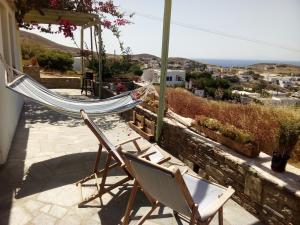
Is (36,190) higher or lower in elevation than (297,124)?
lower

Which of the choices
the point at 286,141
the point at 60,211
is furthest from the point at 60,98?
the point at 286,141

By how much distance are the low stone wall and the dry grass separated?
31cm

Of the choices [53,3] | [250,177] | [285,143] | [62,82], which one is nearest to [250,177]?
[250,177]

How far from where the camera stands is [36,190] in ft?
10.3

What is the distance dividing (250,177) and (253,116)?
4.96 feet

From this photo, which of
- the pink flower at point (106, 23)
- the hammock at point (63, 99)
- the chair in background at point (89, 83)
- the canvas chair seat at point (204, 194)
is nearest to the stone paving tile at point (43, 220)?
the canvas chair seat at point (204, 194)

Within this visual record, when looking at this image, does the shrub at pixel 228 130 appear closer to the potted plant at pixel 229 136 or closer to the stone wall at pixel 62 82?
the potted plant at pixel 229 136

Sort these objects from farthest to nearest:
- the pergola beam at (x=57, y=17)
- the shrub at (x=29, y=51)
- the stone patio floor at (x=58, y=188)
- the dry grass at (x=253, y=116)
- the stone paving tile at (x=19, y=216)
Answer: the shrub at (x=29, y=51) < the pergola beam at (x=57, y=17) < the dry grass at (x=253, y=116) < the stone patio floor at (x=58, y=188) < the stone paving tile at (x=19, y=216)

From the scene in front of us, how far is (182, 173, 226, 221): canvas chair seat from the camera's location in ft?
6.95

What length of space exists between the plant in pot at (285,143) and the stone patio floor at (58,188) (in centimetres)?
59

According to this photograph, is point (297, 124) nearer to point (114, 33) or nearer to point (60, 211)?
point (60, 211)

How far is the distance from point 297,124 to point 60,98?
3.29m

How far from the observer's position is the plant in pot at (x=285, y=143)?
8.64ft

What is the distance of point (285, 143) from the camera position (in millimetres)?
2686
